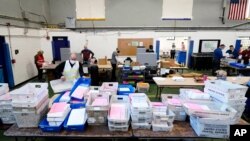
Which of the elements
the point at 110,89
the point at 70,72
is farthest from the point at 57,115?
the point at 70,72

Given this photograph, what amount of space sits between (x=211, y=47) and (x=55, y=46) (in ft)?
30.4

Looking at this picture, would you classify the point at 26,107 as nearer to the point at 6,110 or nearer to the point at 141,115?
the point at 6,110

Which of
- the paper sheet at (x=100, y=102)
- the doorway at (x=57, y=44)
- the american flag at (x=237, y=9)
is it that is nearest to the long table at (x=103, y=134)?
the paper sheet at (x=100, y=102)

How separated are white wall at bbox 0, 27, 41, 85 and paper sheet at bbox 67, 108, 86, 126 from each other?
5165mm

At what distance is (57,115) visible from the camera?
190 centimetres

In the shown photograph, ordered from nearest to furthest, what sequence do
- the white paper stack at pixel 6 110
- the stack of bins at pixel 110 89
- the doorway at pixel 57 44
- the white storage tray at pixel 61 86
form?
the white paper stack at pixel 6 110 → the stack of bins at pixel 110 89 → the white storage tray at pixel 61 86 → the doorway at pixel 57 44

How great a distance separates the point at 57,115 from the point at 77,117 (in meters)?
0.23

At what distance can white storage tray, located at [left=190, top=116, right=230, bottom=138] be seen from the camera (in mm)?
1768

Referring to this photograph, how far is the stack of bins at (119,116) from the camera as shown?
1.86m

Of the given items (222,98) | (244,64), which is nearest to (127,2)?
(244,64)

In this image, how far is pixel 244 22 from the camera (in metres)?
9.66

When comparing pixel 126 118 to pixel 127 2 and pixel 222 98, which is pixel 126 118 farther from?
pixel 127 2

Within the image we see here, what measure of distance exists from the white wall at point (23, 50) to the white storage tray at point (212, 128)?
646 centimetres

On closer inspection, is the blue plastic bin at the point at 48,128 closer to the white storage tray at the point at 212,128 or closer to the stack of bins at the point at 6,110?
the stack of bins at the point at 6,110
